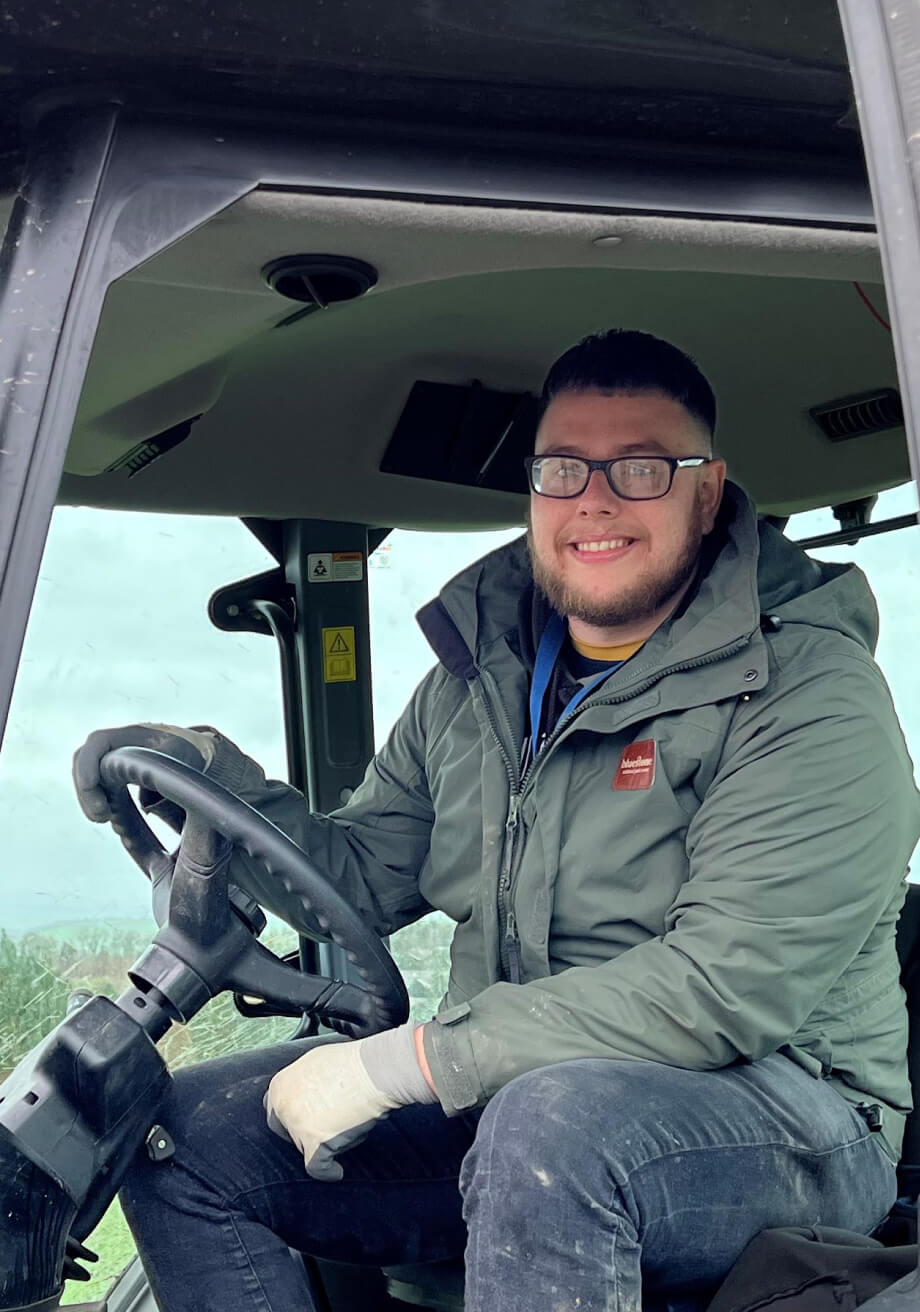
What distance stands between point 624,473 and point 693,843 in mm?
487

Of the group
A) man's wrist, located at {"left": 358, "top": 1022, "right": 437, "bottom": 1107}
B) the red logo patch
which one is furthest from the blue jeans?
the red logo patch

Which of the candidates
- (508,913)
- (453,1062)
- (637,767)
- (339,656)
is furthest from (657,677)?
(339,656)

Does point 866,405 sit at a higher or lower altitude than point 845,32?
higher

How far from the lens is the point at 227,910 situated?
1.67 meters

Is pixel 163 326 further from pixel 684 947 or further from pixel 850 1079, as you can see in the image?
pixel 850 1079

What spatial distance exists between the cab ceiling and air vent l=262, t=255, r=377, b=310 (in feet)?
0.04

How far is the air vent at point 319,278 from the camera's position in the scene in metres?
1.09

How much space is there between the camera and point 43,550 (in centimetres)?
87

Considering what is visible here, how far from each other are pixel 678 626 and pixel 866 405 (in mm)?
668

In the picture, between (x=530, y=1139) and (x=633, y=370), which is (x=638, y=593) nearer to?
(x=633, y=370)

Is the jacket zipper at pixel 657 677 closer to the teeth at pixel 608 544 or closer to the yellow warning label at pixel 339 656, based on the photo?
the teeth at pixel 608 544

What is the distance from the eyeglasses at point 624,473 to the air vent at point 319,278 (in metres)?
0.69

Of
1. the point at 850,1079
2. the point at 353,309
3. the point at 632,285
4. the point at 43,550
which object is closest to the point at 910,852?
the point at 850,1079

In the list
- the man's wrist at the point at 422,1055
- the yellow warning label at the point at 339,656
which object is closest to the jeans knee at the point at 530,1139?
the man's wrist at the point at 422,1055
